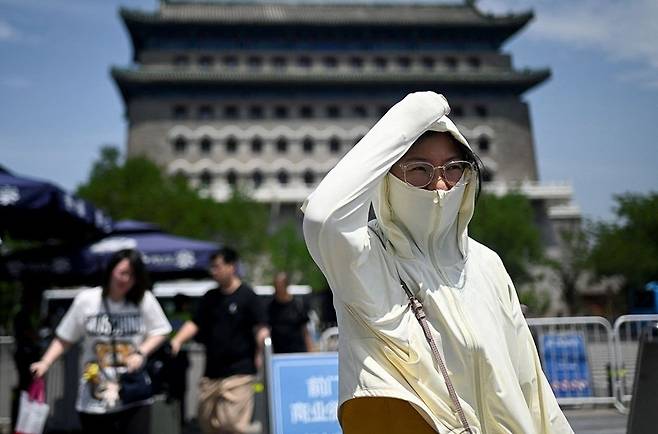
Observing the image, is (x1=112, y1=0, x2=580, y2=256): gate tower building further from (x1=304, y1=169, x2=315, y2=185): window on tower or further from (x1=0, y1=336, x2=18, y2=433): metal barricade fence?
(x1=0, y1=336, x2=18, y2=433): metal barricade fence

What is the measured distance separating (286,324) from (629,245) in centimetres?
2719

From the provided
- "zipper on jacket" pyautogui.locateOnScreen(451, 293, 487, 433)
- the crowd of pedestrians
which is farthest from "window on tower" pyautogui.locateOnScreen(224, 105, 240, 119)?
"zipper on jacket" pyautogui.locateOnScreen(451, 293, 487, 433)

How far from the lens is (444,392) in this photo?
71.0 inches

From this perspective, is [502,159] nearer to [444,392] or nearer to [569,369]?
[569,369]

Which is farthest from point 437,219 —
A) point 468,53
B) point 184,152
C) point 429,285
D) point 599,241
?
point 468,53

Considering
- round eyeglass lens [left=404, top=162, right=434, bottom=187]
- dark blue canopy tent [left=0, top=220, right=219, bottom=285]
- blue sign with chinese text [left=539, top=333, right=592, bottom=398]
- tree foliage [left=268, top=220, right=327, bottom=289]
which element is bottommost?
blue sign with chinese text [left=539, top=333, right=592, bottom=398]

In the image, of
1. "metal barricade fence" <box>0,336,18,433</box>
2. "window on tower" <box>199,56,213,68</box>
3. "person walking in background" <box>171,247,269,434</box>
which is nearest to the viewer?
"person walking in background" <box>171,247,269,434</box>

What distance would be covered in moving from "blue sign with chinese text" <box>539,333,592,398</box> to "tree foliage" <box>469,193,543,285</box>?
31264 mm

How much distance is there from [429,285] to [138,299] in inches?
126

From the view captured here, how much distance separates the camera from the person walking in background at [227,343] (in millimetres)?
5691

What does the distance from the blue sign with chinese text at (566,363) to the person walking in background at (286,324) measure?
287 centimetres

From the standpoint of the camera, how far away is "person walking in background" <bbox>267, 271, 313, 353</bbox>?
8.43 meters

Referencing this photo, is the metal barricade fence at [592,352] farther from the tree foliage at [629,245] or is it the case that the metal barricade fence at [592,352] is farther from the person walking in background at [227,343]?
the tree foliage at [629,245]

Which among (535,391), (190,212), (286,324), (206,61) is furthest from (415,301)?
(206,61)
